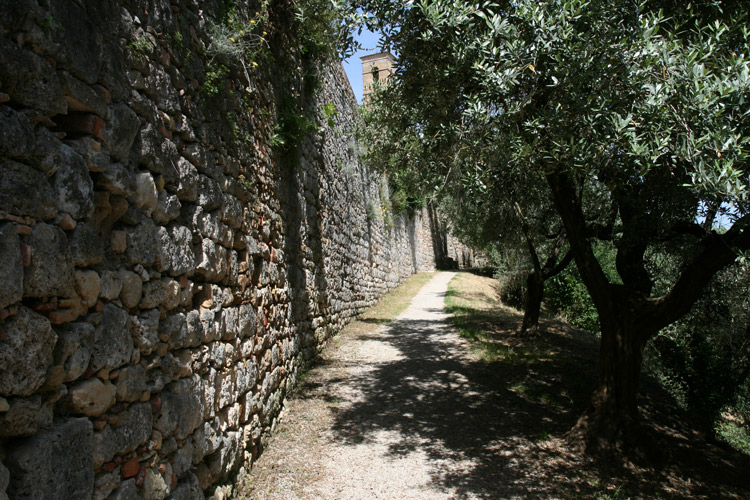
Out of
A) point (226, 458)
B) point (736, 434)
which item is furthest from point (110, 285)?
point (736, 434)

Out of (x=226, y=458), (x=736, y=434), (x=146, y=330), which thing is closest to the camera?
(x=146, y=330)

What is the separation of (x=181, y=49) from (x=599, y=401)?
5260 millimetres

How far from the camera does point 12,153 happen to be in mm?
1745

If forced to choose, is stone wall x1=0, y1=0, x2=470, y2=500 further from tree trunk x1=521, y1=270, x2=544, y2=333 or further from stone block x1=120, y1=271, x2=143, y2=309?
tree trunk x1=521, y1=270, x2=544, y2=333

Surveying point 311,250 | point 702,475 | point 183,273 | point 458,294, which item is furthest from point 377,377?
point 458,294

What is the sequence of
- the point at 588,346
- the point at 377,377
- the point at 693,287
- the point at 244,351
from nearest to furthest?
1. the point at 244,351
2. the point at 693,287
3. the point at 377,377
4. the point at 588,346

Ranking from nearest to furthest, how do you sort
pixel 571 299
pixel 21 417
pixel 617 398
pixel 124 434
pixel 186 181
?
pixel 21 417
pixel 124 434
pixel 186 181
pixel 617 398
pixel 571 299

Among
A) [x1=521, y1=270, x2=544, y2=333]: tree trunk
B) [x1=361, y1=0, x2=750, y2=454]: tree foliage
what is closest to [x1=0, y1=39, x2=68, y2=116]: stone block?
[x1=361, y1=0, x2=750, y2=454]: tree foliage

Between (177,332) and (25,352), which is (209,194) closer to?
(177,332)

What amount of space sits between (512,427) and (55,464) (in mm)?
4832

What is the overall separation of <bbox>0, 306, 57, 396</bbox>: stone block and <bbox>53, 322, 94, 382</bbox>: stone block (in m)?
0.07

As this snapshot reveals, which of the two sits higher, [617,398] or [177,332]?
[177,332]

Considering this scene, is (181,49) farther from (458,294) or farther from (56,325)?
(458,294)

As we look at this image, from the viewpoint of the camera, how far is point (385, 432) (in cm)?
530
